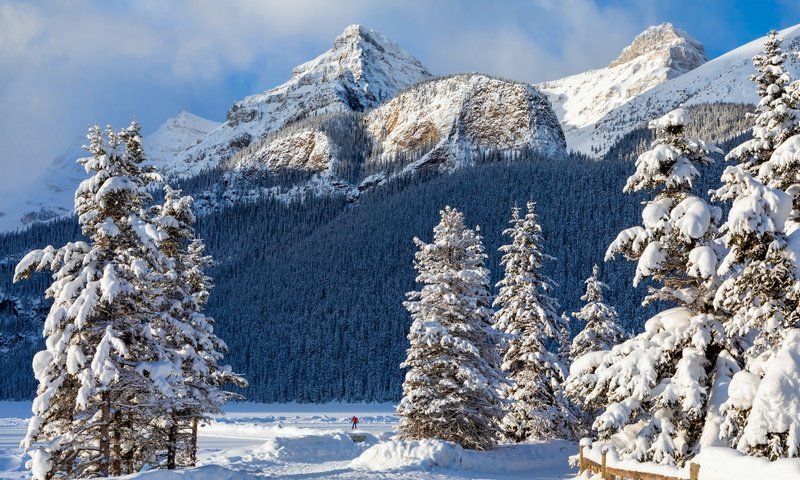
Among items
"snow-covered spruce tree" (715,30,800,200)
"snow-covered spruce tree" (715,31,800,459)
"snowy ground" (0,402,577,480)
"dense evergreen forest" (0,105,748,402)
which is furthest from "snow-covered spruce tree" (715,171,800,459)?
"dense evergreen forest" (0,105,748,402)

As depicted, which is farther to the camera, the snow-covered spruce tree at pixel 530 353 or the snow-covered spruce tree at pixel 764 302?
the snow-covered spruce tree at pixel 530 353

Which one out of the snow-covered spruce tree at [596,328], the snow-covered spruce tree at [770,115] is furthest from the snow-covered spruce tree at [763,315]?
the snow-covered spruce tree at [596,328]

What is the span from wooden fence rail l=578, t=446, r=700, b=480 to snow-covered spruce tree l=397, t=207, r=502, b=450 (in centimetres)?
1063

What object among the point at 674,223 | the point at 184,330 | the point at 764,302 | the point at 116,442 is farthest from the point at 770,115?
the point at 184,330

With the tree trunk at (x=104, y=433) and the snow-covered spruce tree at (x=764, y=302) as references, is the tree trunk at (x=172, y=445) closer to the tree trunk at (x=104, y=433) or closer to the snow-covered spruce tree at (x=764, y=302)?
the tree trunk at (x=104, y=433)

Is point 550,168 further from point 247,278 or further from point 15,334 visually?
point 15,334

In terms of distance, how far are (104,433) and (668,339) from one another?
1381 cm

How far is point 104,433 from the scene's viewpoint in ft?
54.9

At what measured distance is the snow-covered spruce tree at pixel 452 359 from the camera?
2600 centimetres

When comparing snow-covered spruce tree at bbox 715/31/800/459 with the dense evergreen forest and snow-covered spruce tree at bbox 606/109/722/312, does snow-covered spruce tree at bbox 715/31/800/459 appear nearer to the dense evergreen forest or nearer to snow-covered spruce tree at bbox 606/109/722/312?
snow-covered spruce tree at bbox 606/109/722/312

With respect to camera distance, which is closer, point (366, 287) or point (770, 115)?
point (770, 115)

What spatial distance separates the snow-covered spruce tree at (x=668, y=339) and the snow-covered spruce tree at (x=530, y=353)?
50.5ft

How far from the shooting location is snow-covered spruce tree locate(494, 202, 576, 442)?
30.5 metres

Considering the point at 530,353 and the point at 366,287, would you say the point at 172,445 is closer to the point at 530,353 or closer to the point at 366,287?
the point at 530,353
